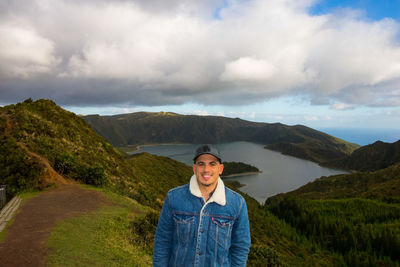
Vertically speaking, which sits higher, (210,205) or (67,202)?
(210,205)

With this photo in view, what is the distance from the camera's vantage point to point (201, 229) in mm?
4340

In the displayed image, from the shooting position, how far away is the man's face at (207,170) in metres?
4.42

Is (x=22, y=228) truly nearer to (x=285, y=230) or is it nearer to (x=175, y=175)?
(x=285, y=230)

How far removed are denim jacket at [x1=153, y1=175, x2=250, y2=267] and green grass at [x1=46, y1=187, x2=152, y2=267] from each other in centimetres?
613

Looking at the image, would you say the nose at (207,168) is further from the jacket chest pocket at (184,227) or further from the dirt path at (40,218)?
the dirt path at (40,218)

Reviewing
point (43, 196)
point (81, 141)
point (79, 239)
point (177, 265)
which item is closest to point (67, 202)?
point (43, 196)

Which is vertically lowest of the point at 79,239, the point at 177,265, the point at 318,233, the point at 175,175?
the point at 318,233

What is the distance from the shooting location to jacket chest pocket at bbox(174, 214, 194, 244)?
4.36 m

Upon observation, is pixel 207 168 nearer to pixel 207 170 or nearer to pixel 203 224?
pixel 207 170

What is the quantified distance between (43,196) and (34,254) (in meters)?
8.28

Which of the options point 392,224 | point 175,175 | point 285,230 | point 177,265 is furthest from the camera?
point 175,175

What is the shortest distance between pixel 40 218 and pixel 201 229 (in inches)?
476

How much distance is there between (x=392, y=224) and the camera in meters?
60.9

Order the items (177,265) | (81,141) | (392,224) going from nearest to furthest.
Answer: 1. (177,265)
2. (81,141)
3. (392,224)
